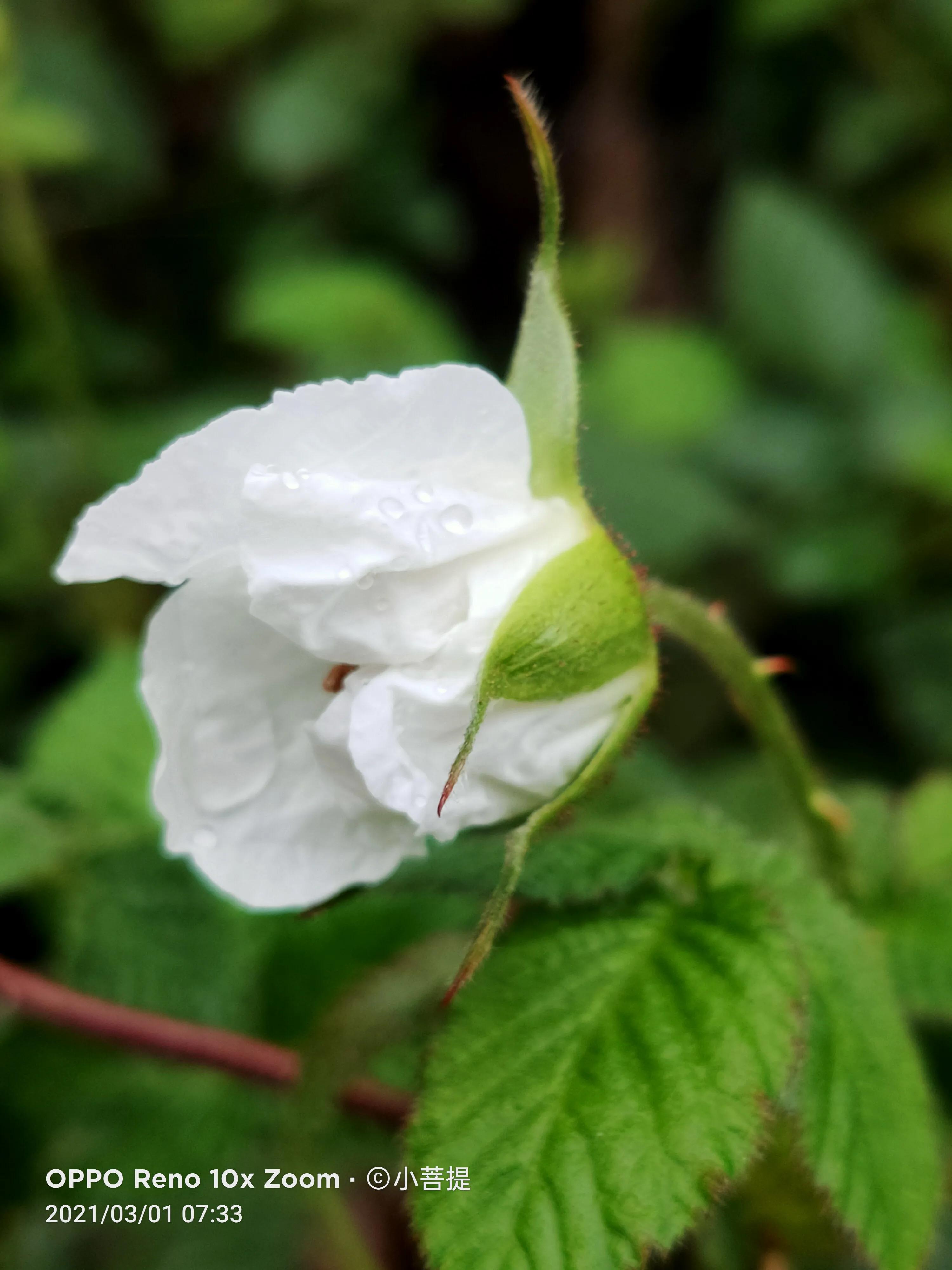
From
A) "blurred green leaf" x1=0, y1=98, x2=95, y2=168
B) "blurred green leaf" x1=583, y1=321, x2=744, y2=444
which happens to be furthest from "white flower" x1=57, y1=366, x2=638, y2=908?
"blurred green leaf" x1=583, y1=321, x2=744, y2=444

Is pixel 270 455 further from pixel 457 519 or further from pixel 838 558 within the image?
pixel 838 558

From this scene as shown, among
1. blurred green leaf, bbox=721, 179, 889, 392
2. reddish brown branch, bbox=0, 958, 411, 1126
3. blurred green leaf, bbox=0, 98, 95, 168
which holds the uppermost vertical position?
blurred green leaf, bbox=0, 98, 95, 168

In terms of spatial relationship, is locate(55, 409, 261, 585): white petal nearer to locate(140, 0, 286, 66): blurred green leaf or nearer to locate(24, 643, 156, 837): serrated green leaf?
locate(24, 643, 156, 837): serrated green leaf

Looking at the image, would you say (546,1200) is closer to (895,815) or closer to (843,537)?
(895,815)

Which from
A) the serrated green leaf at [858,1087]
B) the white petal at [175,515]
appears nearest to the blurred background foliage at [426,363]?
the serrated green leaf at [858,1087]

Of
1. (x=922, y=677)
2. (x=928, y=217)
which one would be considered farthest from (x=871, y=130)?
(x=922, y=677)
